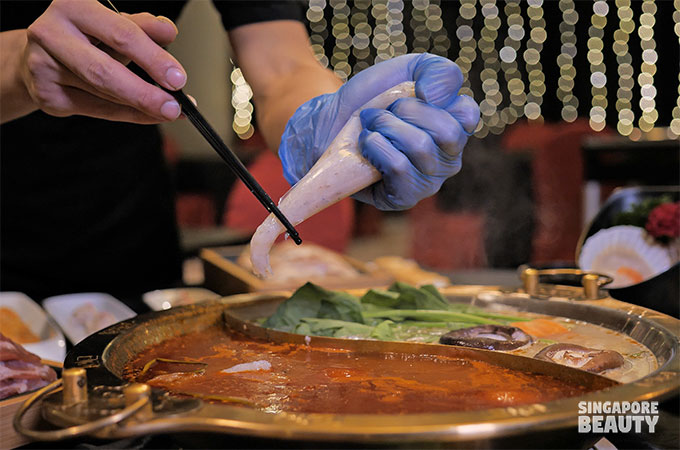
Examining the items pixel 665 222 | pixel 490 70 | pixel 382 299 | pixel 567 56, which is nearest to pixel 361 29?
pixel 490 70

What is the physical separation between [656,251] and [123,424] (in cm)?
149

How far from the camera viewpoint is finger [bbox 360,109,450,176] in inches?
42.6

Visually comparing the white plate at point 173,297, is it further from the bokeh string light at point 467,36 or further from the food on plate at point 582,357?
the bokeh string light at point 467,36

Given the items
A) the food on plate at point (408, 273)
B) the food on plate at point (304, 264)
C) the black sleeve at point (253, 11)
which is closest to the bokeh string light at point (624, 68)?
the food on plate at point (408, 273)

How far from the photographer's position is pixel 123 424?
2.18 ft

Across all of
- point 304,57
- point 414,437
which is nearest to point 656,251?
point 304,57

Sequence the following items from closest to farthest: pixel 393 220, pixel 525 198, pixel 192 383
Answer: pixel 192 383 → pixel 525 198 → pixel 393 220

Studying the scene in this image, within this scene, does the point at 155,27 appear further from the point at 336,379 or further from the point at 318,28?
the point at 318,28

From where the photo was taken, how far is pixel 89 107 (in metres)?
1.23

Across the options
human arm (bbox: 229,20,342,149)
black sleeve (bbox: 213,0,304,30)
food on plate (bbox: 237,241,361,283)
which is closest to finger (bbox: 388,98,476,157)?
human arm (bbox: 229,20,342,149)

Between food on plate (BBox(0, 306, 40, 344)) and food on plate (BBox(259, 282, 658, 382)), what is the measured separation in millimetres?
760

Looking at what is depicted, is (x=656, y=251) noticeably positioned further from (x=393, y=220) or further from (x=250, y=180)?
(x=393, y=220)

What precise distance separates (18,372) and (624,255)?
1506mm

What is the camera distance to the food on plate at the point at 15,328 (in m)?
1.71
